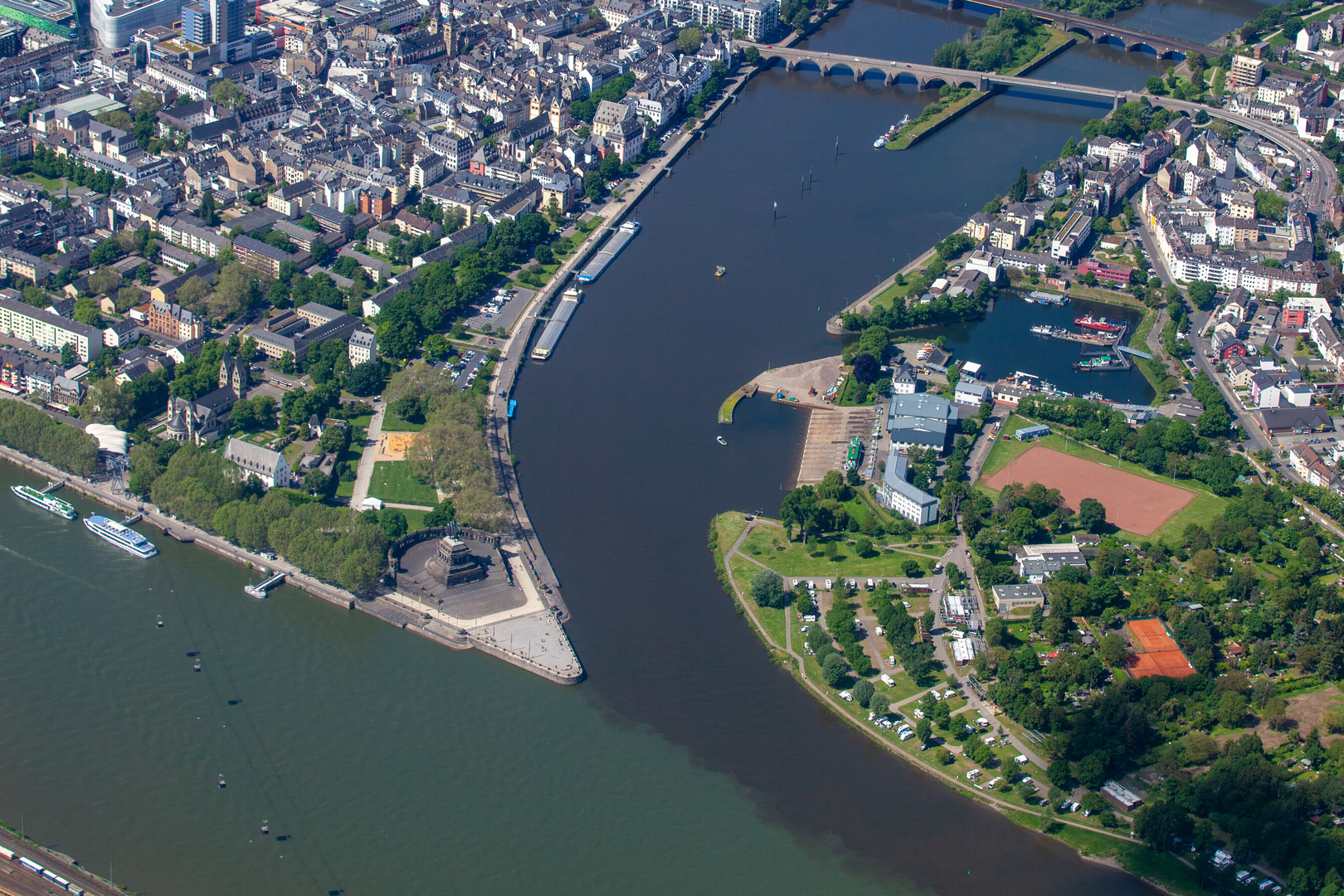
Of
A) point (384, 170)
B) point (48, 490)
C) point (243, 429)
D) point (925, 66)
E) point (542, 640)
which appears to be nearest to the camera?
point (542, 640)

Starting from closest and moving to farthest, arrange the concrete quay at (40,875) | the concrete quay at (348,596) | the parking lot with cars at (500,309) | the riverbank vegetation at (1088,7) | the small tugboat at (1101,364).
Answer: the concrete quay at (40,875), the concrete quay at (348,596), the small tugboat at (1101,364), the parking lot with cars at (500,309), the riverbank vegetation at (1088,7)

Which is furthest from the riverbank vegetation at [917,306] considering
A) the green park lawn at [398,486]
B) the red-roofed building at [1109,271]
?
the green park lawn at [398,486]

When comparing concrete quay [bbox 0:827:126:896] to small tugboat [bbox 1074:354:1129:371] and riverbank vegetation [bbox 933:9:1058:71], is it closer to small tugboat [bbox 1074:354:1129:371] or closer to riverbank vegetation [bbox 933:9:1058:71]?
A: small tugboat [bbox 1074:354:1129:371]

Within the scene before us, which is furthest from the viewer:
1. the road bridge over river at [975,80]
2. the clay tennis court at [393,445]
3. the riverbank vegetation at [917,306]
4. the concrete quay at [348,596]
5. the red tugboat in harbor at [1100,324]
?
the road bridge over river at [975,80]

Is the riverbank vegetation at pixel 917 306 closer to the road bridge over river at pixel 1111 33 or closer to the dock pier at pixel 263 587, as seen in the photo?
the dock pier at pixel 263 587

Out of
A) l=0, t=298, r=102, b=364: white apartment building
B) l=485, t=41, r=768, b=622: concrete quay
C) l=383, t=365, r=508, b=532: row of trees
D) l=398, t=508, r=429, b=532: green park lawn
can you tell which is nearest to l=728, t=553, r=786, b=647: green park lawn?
l=485, t=41, r=768, b=622: concrete quay

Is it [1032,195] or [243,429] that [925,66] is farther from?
[243,429]

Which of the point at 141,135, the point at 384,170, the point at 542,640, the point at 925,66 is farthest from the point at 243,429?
the point at 925,66
